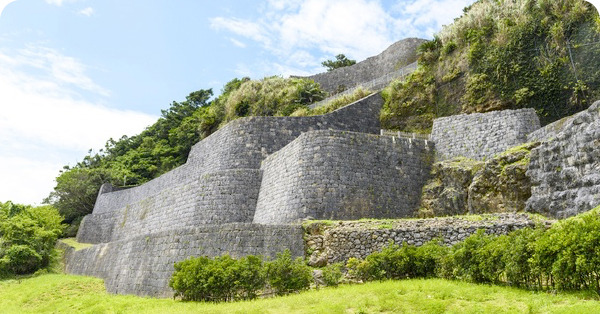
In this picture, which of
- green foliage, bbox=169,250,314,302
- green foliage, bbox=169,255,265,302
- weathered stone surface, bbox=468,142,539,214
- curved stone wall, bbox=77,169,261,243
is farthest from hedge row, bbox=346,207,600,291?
curved stone wall, bbox=77,169,261,243

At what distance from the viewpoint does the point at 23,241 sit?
26719 millimetres

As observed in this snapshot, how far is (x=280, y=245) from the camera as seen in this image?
14.6 metres

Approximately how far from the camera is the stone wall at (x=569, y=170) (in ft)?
42.0

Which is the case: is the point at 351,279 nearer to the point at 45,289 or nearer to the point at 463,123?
the point at 463,123

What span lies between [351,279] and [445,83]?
1455 cm

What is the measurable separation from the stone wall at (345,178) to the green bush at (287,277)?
502 cm

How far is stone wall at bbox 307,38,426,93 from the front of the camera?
119ft

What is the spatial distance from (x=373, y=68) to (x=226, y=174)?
20837 millimetres

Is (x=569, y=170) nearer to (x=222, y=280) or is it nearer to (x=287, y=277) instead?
(x=287, y=277)

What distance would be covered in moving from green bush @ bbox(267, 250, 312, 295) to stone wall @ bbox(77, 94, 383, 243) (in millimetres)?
8532

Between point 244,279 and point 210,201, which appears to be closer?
point 244,279

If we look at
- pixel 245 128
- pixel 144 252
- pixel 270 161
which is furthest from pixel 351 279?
pixel 245 128

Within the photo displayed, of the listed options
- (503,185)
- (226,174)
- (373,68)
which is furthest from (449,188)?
(373,68)

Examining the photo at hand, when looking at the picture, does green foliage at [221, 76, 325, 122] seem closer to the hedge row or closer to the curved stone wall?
the curved stone wall
